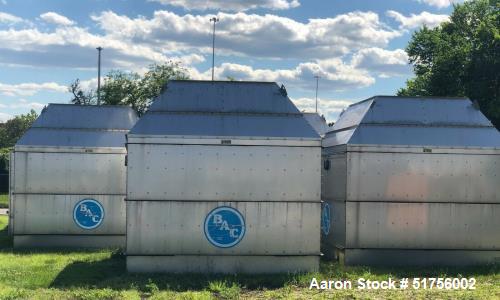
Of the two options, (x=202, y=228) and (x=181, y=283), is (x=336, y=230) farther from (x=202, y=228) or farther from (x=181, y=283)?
(x=181, y=283)

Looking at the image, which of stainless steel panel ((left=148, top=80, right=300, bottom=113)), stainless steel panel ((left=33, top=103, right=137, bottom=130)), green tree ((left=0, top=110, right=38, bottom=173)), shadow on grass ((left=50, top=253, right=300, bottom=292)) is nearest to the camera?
shadow on grass ((left=50, top=253, right=300, bottom=292))

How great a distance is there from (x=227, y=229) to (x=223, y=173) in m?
1.20

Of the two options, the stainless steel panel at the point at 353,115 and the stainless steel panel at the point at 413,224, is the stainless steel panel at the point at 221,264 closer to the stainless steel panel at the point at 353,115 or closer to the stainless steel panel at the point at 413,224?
the stainless steel panel at the point at 413,224

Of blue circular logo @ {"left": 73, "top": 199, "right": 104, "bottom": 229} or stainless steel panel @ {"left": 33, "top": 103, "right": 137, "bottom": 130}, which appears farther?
stainless steel panel @ {"left": 33, "top": 103, "right": 137, "bottom": 130}

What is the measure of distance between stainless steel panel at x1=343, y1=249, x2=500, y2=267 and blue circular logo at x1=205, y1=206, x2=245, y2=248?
9.55 feet

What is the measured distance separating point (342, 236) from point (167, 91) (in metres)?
5.41

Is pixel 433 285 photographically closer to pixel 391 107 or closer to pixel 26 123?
pixel 391 107

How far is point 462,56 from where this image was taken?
25922 millimetres

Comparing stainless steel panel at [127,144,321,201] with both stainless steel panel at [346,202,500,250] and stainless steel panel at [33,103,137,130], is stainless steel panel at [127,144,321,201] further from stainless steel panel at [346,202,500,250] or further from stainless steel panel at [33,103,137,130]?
stainless steel panel at [33,103,137,130]

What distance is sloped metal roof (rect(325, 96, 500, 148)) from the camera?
1216cm

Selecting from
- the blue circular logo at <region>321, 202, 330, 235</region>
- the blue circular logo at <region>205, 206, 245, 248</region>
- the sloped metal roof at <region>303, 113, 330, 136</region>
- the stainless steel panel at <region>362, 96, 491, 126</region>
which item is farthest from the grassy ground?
the sloped metal roof at <region>303, 113, 330, 136</region>

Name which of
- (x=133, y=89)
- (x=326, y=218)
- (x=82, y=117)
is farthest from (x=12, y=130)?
(x=326, y=218)

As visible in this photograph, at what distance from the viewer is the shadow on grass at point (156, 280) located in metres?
9.74

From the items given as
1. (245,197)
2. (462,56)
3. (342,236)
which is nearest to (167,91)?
(245,197)
